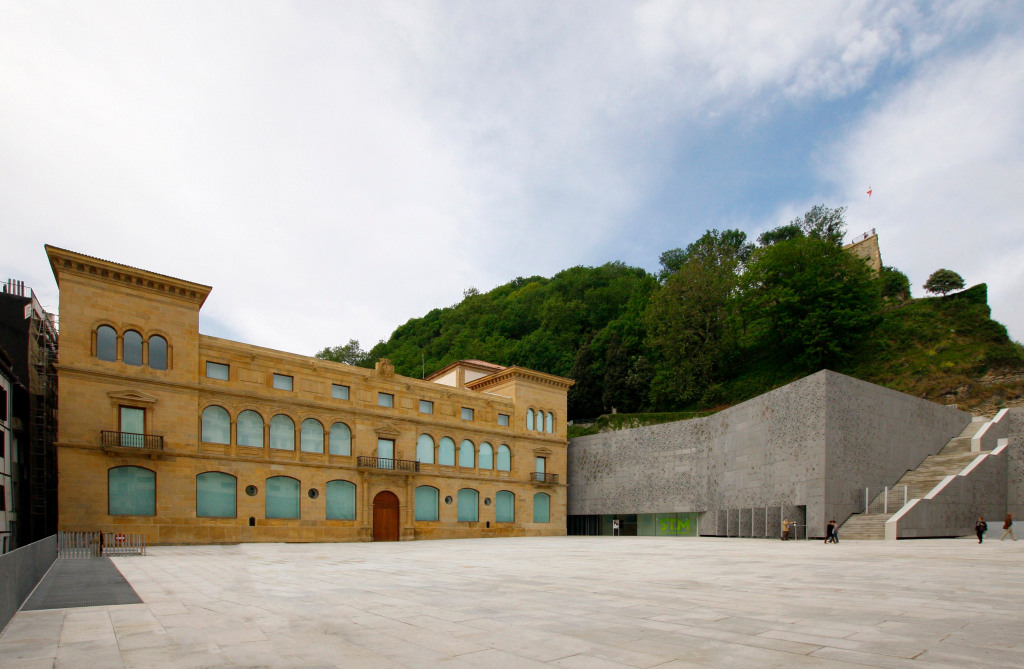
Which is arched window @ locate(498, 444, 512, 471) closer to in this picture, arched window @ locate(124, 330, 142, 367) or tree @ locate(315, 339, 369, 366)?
arched window @ locate(124, 330, 142, 367)

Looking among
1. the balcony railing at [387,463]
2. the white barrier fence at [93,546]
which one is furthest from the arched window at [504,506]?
the white barrier fence at [93,546]

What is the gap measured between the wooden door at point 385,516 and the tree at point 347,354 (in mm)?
57366

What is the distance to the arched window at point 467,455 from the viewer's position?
42.8m

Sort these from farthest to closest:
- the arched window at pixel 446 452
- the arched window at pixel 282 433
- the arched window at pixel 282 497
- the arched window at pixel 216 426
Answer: the arched window at pixel 446 452 < the arched window at pixel 282 433 < the arched window at pixel 282 497 < the arched window at pixel 216 426

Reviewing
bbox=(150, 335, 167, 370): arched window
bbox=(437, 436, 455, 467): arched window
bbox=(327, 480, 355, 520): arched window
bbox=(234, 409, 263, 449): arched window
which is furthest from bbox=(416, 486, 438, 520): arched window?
bbox=(150, 335, 167, 370): arched window

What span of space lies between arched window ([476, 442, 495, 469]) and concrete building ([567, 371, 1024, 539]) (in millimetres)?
11234

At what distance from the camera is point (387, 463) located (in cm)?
3822

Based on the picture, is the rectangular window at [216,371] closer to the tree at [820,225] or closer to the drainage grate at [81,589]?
the drainage grate at [81,589]

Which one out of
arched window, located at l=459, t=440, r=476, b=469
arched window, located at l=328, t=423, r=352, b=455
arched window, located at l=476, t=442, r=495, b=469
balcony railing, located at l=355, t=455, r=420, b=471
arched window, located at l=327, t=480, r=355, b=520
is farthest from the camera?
arched window, located at l=476, t=442, r=495, b=469

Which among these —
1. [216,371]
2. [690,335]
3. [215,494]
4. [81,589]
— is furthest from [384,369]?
[690,335]

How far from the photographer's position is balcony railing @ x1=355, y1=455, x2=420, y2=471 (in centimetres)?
3684

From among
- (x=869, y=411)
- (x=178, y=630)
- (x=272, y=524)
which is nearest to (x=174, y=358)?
(x=272, y=524)

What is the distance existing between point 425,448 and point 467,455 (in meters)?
3.66

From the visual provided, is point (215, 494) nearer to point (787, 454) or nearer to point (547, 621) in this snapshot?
point (547, 621)
